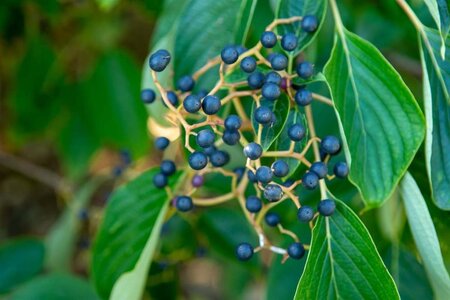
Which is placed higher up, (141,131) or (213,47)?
(213,47)

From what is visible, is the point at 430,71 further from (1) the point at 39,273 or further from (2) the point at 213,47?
(1) the point at 39,273

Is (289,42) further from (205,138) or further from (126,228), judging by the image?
(126,228)

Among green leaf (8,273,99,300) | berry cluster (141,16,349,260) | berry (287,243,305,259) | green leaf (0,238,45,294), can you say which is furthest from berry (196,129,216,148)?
green leaf (0,238,45,294)

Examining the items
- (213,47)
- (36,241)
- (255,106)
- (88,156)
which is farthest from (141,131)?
(255,106)

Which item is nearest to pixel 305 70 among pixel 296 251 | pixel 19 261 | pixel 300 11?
pixel 300 11

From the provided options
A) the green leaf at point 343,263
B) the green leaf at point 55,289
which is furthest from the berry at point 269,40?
the green leaf at point 55,289

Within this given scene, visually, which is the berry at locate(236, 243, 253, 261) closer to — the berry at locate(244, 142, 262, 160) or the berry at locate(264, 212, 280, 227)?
the berry at locate(264, 212, 280, 227)

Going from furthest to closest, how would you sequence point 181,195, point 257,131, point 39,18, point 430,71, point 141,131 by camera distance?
1. point 39,18
2. point 141,131
3. point 181,195
4. point 430,71
5. point 257,131
